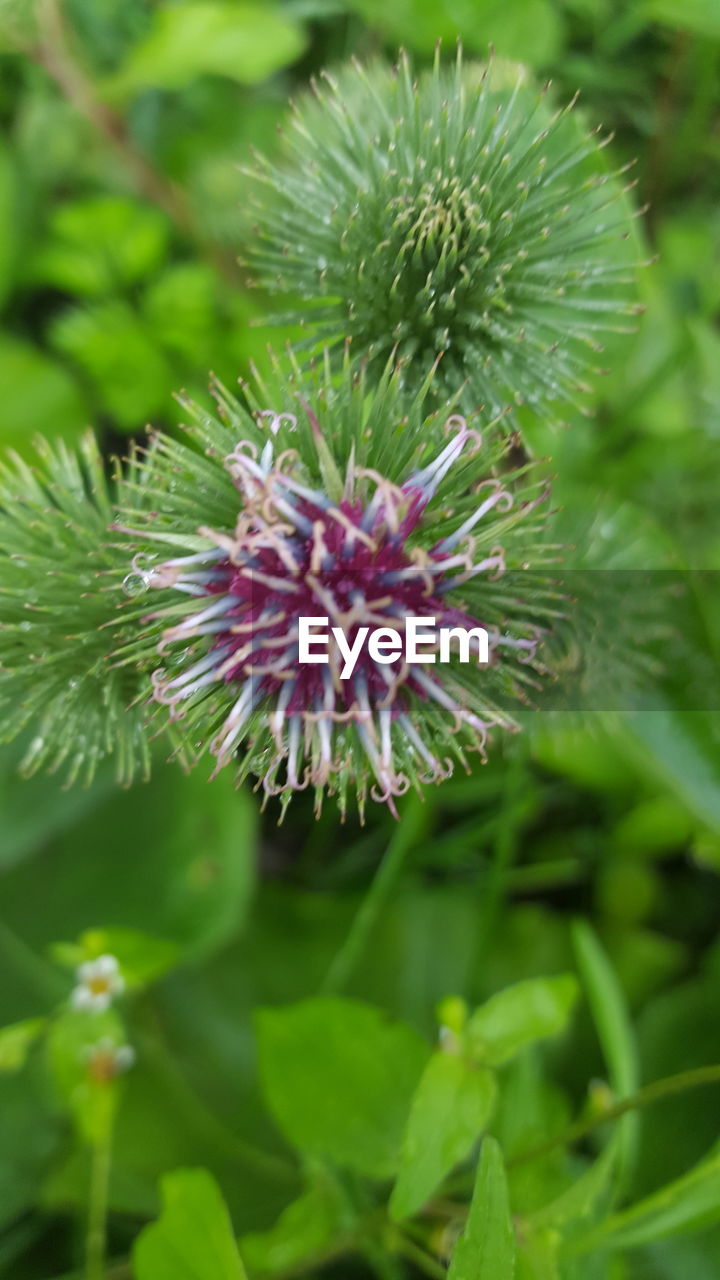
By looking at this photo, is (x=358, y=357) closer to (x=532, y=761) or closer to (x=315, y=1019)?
(x=315, y=1019)

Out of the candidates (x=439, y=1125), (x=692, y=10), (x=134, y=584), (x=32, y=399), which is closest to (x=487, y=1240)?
(x=439, y=1125)

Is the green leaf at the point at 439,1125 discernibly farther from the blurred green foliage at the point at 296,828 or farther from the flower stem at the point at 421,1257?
the blurred green foliage at the point at 296,828

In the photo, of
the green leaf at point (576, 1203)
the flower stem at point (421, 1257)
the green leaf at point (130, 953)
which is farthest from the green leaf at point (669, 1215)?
the green leaf at point (130, 953)

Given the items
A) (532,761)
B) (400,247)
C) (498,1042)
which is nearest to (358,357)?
(400,247)

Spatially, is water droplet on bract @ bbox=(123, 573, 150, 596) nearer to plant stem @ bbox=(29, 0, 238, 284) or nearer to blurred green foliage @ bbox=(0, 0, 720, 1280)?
blurred green foliage @ bbox=(0, 0, 720, 1280)

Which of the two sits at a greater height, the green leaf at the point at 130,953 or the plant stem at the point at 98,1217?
the green leaf at the point at 130,953
